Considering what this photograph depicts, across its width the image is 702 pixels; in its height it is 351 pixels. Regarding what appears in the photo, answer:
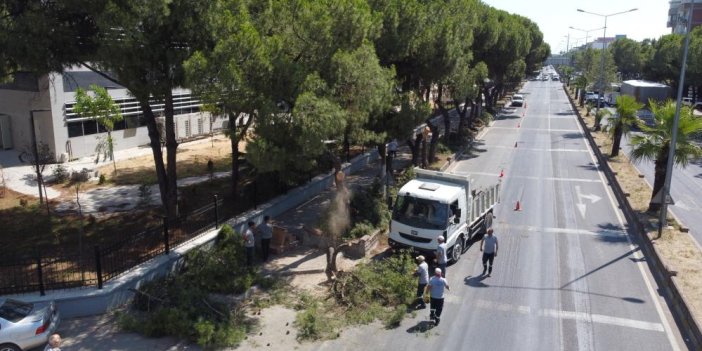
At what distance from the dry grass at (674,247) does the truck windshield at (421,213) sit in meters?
6.23

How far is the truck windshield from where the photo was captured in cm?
1543

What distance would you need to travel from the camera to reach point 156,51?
537 inches

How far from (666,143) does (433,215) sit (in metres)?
11.2

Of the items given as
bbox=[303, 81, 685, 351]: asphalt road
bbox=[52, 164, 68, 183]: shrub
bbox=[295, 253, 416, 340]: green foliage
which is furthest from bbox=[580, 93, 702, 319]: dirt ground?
bbox=[52, 164, 68, 183]: shrub

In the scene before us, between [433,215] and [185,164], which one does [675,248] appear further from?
[185,164]

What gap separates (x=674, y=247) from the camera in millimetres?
17250

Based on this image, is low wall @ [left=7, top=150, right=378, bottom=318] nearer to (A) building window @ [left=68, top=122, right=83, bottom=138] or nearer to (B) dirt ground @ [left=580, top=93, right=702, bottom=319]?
(B) dirt ground @ [left=580, top=93, right=702, bottom=319]

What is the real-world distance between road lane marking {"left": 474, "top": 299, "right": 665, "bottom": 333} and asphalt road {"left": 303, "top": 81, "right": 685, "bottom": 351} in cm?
2

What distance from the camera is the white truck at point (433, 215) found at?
50.6 ft

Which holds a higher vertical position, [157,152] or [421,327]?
[157,152]

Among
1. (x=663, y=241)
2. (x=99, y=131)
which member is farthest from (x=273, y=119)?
(x=99, y=131)

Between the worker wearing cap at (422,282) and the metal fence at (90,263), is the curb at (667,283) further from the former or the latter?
the metal fence at (90,263)

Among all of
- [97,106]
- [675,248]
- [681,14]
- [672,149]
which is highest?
[681,14]

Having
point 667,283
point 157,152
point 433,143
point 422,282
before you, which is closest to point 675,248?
point 667,283
